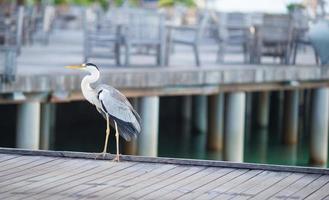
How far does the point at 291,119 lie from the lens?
17.8 m

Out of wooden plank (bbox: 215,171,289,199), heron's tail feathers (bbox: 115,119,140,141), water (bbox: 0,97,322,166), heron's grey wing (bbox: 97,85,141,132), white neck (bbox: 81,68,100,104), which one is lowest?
water (bbox: 0,97,322,166)

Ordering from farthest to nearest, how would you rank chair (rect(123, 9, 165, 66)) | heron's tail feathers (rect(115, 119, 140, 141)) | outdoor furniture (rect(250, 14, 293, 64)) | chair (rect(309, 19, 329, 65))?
outdoor furniture (rect(250, 14, 293, 64)), chair (rect(123, 9, 165, 66)), chair (rect(309, 19, 329, 65)), heron's tail feathers (rect(115, 119, 140, 141))

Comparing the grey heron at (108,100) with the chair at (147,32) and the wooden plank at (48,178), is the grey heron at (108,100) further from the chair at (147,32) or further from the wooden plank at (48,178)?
the chair at (147,32)

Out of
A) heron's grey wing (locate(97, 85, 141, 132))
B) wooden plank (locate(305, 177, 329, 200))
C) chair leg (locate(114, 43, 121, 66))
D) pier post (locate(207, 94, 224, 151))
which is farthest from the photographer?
pier post (locate(207, 94, 224, 151))

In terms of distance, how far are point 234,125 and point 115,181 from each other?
7843mm

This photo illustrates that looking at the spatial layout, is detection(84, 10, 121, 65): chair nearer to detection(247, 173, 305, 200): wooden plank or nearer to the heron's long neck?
the heron's long neck

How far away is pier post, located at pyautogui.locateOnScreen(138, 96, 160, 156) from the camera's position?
13344 millimetres

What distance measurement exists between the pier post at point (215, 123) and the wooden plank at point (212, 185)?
28.5 feet

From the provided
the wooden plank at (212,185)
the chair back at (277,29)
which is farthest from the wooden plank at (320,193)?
A: the chair back at (277,29)

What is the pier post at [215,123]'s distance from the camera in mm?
16141

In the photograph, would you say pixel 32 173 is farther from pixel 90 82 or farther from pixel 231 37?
pixel 231 37

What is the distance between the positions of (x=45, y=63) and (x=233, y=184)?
27.9ft

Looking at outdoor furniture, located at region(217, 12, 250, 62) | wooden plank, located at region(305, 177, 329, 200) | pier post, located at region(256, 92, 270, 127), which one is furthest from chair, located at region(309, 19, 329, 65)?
wooden plank, located at region(305, 177, 329, 200)

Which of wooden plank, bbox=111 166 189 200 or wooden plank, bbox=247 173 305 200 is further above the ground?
wooden plank, bbox=247 173 305 200
